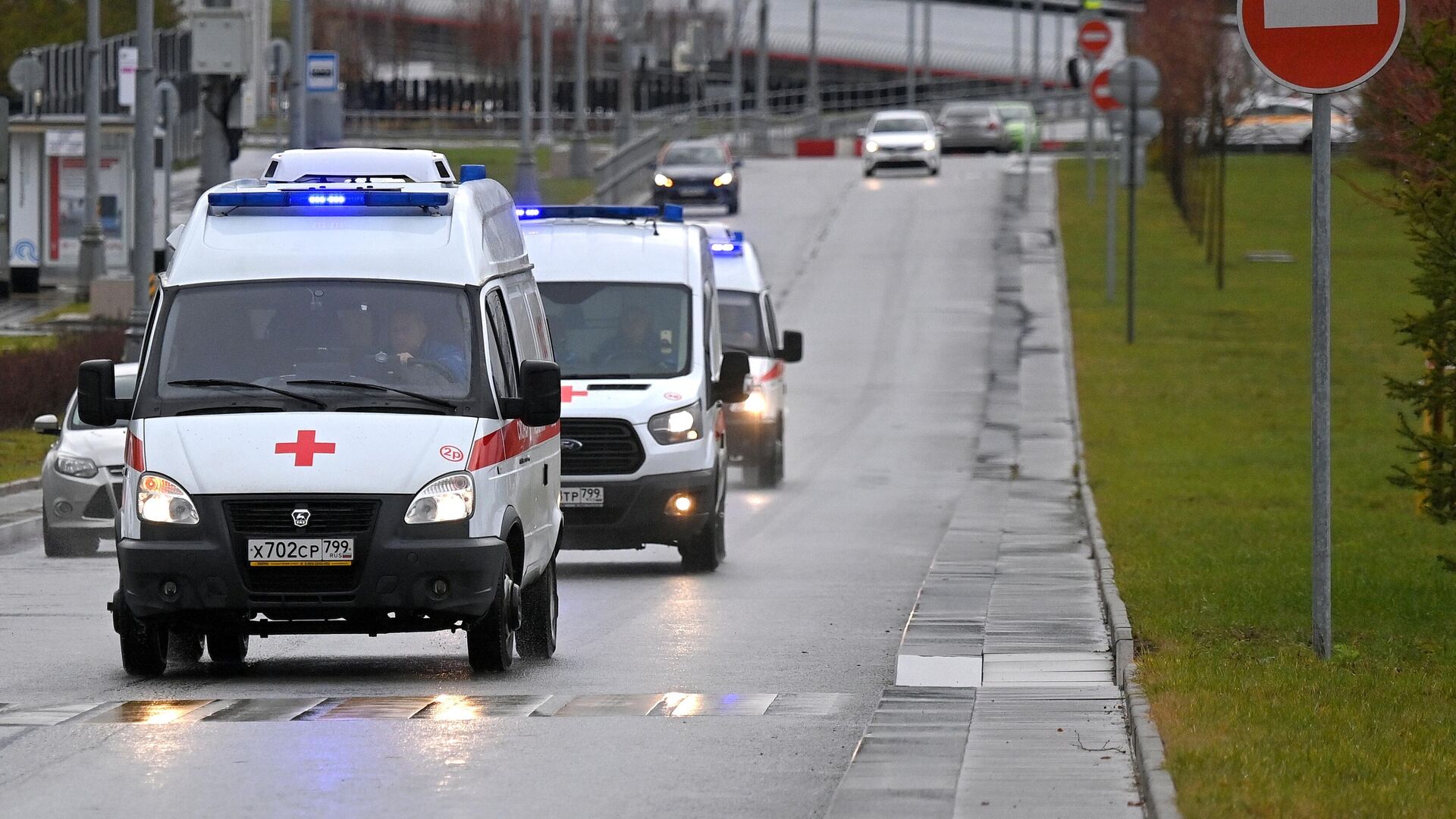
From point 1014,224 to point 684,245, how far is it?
113 feet

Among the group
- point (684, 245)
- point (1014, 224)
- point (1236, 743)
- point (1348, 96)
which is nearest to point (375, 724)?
point (1236, 743)

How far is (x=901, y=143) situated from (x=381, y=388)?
52.3 m

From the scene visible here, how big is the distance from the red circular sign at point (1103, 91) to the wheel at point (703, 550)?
1820 centimetres

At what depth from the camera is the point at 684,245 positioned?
58.1ft

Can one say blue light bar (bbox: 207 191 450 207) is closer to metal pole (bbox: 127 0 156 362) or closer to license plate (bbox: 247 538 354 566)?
license plate (bbox: 247 538 354 566)

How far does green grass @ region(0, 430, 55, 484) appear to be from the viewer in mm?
22484

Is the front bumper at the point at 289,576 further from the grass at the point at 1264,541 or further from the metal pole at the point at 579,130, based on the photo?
the metal pole at the point at 579,130

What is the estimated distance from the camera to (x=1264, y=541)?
1680 centimetres

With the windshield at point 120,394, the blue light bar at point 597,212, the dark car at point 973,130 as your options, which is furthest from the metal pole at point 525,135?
the blue light bar at point 597,212

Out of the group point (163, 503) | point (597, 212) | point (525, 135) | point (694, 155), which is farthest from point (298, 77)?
point (694, 155)

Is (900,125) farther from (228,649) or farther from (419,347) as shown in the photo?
(419,347)

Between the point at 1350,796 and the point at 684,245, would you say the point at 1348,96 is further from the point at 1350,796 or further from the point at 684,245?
the point at 1350,796

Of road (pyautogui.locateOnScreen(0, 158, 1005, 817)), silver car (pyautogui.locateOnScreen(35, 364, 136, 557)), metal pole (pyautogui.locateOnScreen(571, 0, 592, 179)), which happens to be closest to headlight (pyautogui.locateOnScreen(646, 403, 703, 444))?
road (pyautogui.locateOnScreen(0, 158, 1005, 817))

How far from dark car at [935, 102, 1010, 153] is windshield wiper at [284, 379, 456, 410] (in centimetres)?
6292
